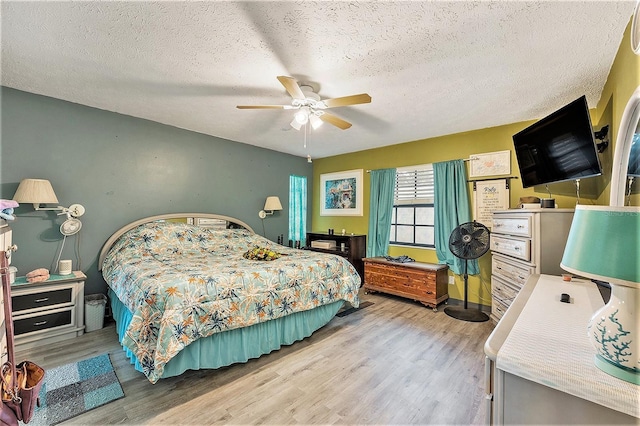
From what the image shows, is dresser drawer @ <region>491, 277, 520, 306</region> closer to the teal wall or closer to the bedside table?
the teal wall

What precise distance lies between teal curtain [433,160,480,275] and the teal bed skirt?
2.04 meters

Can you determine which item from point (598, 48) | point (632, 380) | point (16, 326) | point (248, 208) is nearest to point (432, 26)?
point (598, 48)

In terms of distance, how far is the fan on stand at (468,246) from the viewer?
342cm

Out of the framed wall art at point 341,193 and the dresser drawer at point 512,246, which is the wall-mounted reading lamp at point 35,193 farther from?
the dresser drawer at point 512,246

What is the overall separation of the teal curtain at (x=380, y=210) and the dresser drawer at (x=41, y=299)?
4051mm

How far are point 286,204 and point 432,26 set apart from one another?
13.4 ft

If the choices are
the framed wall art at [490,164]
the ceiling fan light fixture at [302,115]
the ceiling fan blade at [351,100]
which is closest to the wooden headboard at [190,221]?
the ceiling fan light fixture at [302,115]

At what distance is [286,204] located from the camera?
18.0 ft

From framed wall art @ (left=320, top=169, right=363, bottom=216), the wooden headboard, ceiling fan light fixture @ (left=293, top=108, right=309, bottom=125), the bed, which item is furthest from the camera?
framed wall art @ (left=320, top=169, right=363, bottom=216)

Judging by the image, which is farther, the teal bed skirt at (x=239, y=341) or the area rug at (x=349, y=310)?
the area rug at (x=349, y=310)

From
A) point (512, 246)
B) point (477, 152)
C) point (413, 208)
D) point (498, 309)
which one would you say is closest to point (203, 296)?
point (512, 246)

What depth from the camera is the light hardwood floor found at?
5.79 ft

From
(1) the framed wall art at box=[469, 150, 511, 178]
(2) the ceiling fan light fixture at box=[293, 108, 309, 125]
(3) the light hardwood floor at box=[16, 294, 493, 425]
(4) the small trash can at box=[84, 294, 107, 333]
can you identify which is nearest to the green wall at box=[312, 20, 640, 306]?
(1) the framed wall art at box=[469, 150, 511, 178]

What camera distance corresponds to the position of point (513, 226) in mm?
2834
